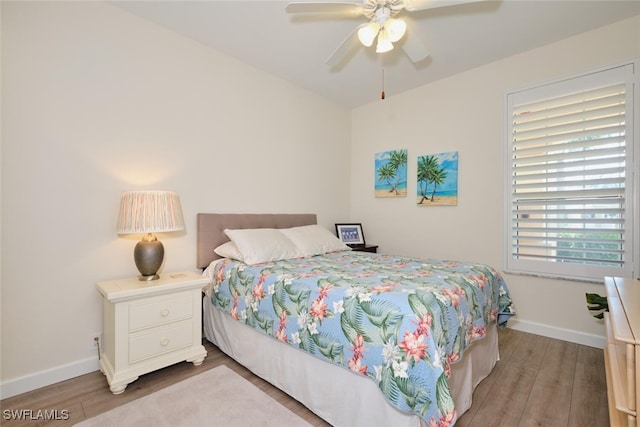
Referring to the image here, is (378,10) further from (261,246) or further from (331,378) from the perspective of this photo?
(331,378)

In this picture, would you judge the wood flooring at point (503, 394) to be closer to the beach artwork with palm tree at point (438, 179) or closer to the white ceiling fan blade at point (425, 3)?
the beach artwork with palm tree at point (438, 179)

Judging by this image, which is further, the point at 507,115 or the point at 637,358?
the point at 507,115

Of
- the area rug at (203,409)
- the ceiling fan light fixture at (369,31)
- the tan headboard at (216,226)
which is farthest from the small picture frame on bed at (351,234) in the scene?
the ceiling fan light fixture at (369,31)

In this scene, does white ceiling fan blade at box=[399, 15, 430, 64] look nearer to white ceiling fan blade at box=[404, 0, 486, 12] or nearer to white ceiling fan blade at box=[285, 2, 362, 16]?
white ceiling fan blade at box=[404, 0, 486, 12]

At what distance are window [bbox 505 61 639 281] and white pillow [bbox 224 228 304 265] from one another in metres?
2.22

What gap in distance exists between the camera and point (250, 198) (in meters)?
3.07

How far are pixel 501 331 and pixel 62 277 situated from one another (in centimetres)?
375

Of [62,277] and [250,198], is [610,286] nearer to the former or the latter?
[250,198]

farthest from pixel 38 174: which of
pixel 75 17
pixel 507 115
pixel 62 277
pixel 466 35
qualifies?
pixel 507 115

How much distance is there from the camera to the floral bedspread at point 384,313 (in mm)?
1213

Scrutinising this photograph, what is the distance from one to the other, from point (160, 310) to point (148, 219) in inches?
24.8

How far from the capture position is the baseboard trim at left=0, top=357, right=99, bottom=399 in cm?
177

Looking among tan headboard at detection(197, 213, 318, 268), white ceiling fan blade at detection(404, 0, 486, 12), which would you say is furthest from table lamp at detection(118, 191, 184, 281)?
white ceiling fan blade at detection(404, 0, 486, 12)

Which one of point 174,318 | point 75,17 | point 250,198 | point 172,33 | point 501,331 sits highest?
point 172,33
